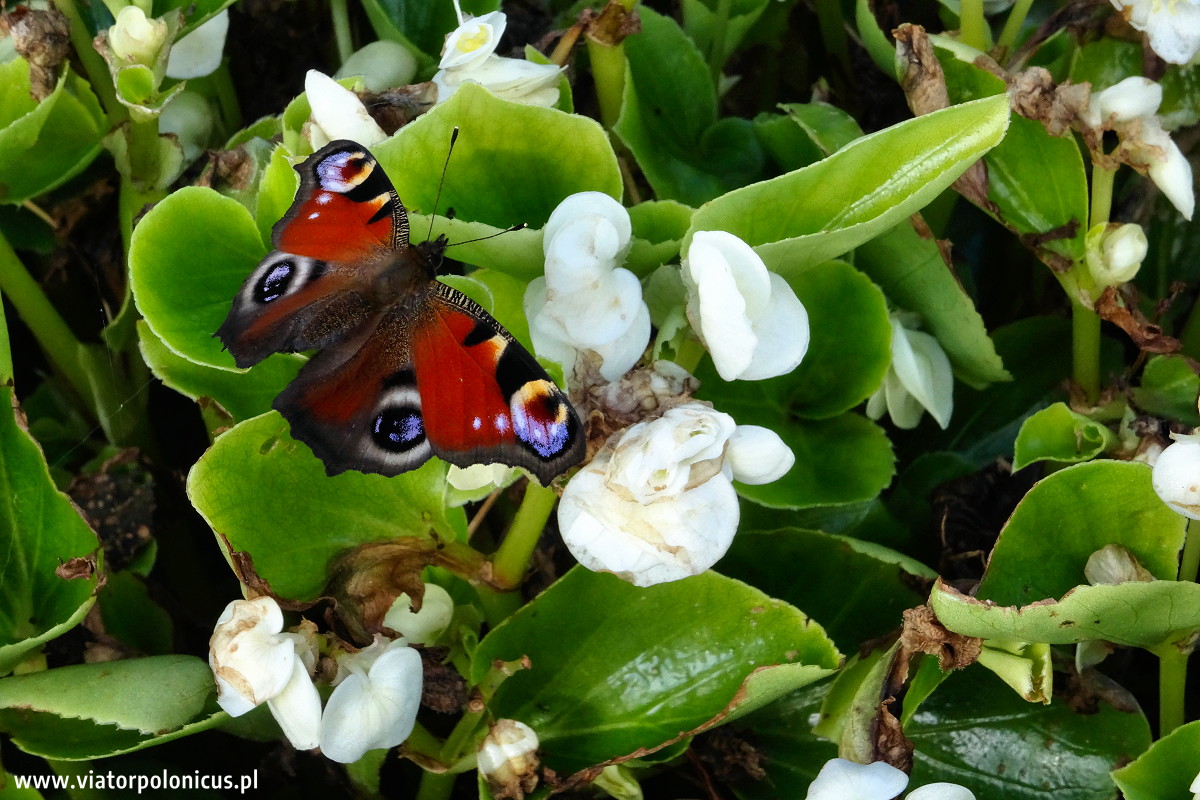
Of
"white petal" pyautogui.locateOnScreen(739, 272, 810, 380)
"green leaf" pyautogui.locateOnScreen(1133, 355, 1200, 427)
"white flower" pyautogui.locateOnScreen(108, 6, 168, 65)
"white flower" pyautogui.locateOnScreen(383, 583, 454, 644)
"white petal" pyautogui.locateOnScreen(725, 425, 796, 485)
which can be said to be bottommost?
"green leaf" pyautogui.locateOnScreen(1133, 355, 1200, 427)

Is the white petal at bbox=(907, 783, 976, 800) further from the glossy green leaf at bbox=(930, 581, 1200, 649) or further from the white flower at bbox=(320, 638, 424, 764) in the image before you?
the white flower at bbox=(320, 638, 424, 764)

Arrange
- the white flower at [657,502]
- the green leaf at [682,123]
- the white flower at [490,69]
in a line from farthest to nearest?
the green leaf at [682,123], the white flower at [490,69], the white flower at [657,502]

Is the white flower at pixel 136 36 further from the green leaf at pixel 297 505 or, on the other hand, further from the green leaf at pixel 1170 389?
the green leaf at pixel 1170 389

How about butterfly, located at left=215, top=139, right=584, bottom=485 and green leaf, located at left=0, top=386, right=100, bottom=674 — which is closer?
butterfly, located at left=215, top=139, right=584, bottom=485

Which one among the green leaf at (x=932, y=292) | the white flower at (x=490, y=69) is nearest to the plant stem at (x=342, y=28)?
the white flower at (x=490, y=69)

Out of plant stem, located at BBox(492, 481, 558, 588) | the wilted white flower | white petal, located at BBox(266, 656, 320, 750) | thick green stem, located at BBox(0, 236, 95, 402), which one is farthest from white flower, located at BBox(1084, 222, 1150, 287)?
thick green stem, located at BBox(0, 236, 95, 402)

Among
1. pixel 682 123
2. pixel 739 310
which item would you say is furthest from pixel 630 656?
pixel 682 123
